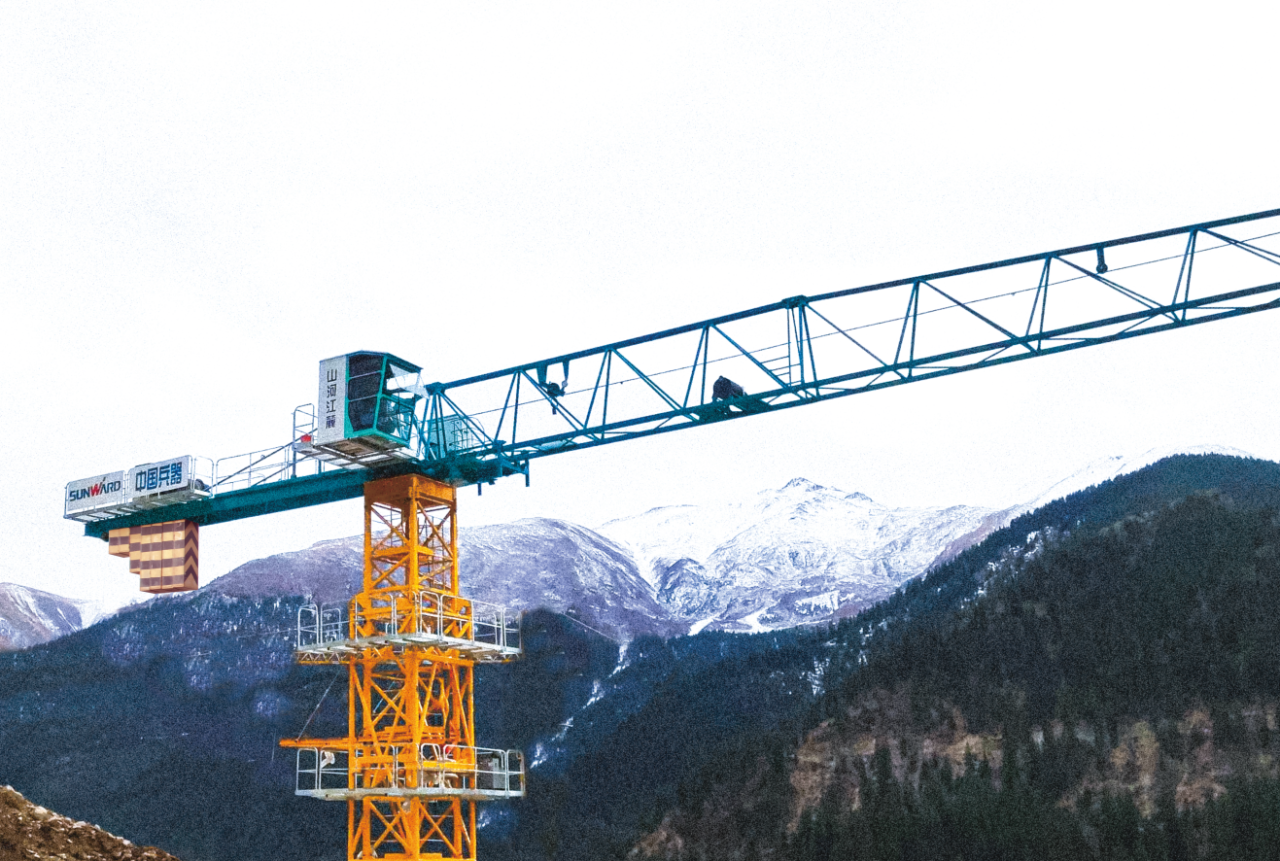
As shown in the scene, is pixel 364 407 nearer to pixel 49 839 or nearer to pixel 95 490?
pixel 95 490

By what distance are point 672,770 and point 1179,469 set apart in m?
55.1

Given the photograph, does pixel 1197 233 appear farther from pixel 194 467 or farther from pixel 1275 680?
pixel 1275 680

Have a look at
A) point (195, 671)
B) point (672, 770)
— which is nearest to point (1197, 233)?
point (672, 770)

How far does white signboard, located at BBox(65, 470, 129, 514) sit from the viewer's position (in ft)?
156

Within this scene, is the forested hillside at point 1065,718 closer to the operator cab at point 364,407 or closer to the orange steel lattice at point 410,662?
the orange steel lattice at point 410,662

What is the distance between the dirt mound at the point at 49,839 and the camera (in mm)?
25656

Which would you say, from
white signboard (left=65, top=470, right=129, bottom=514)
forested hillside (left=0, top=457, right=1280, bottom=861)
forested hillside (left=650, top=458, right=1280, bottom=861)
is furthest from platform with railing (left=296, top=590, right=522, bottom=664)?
forested hillside (left=0, top=457, right=1280, bottom=861)

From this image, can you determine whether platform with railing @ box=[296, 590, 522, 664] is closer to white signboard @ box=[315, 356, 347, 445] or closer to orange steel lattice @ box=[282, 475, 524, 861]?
orange steel lattice @ box=[282, 475, 524, 861]

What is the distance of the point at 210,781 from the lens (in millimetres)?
139625

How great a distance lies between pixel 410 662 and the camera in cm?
4425

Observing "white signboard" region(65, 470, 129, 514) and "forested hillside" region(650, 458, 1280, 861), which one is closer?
"white signboard" region(65, 470, 129, 514)

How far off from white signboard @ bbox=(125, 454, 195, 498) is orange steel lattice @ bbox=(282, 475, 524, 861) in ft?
21.9

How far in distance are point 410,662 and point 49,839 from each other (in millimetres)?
17901

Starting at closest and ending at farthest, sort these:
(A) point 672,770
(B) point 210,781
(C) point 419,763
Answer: (C) point 419,763 < (A) point 672,770 < (B) point 210,781
